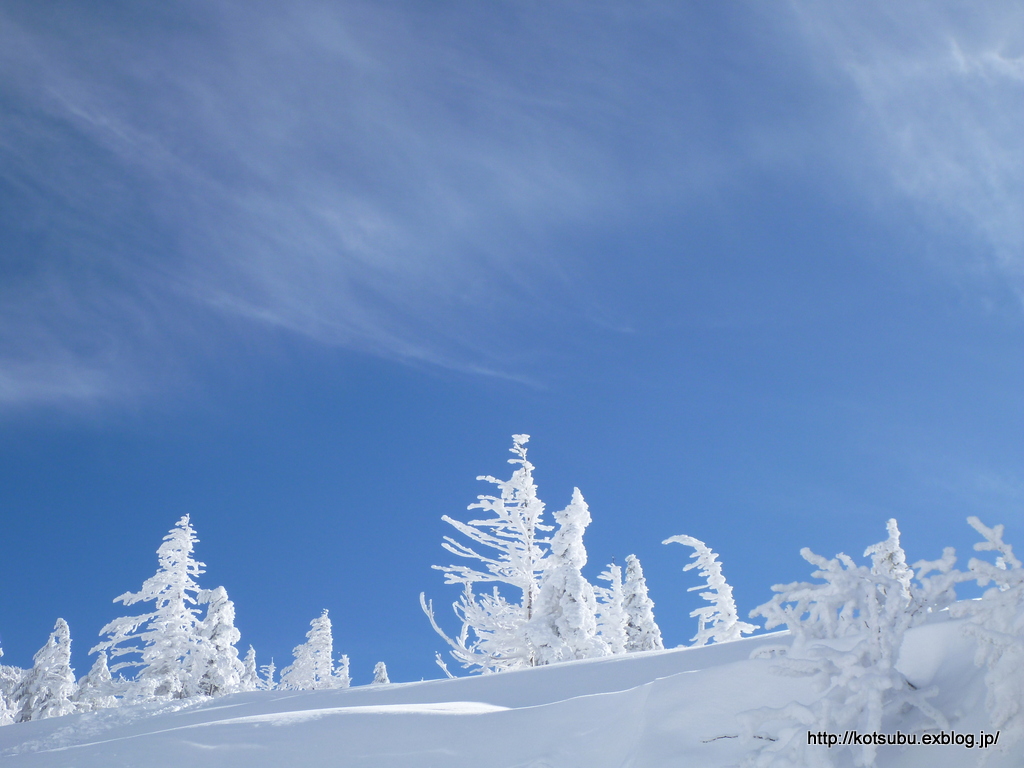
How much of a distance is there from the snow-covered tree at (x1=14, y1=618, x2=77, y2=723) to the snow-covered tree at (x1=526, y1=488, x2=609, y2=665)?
30377 millimetres

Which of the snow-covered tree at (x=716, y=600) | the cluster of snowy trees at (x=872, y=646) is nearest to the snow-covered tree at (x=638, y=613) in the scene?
the snow-covered tree at (x=716, y=600)

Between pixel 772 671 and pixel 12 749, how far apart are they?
8.03 meters

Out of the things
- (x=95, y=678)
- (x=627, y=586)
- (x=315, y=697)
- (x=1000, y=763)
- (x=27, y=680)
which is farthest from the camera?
(x=95, y=678)

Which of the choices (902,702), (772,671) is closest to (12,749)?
(772,671)

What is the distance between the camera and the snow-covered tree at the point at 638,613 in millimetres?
31953

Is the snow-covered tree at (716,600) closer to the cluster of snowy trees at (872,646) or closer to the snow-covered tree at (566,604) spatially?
the snow-covered tree at (566,604)

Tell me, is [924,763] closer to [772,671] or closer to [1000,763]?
[1000,763]

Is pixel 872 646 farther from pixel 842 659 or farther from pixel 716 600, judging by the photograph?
pixel 716 600

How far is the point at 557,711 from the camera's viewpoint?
6.10 m

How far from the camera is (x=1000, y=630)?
3.53 meters

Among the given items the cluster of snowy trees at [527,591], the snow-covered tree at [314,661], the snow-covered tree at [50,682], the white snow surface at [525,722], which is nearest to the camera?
the white snow surface at [525,722]

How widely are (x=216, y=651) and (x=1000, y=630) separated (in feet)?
105

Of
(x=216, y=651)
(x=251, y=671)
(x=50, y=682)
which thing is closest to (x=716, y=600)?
(x=216, y=651)

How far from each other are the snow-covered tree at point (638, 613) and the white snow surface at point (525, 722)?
Result: 24494 mm
